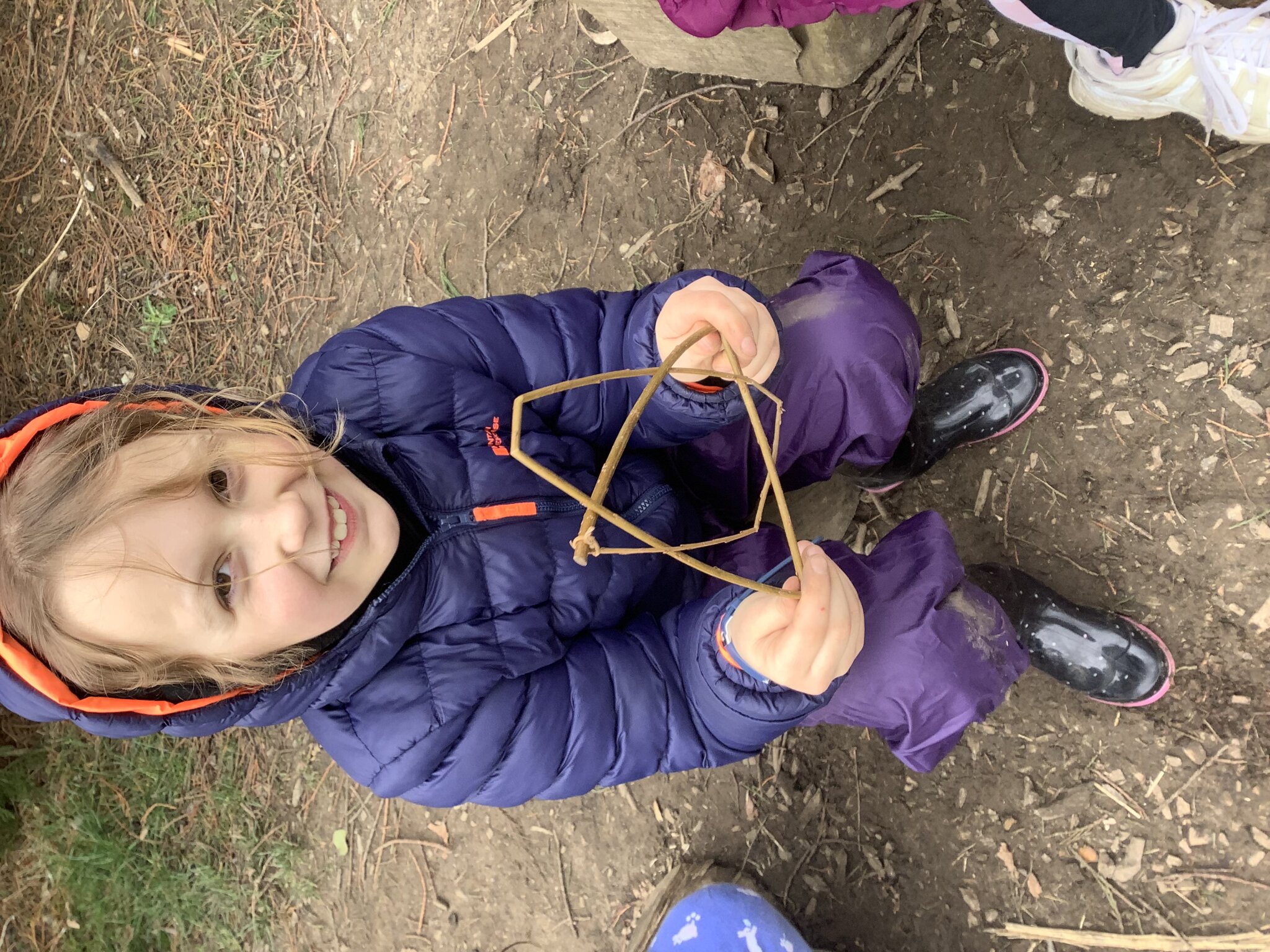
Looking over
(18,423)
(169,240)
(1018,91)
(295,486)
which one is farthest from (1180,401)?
(169,240)

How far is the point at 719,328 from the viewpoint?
4.24ft

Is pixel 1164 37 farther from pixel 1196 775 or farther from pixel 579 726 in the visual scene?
pixel 579 726

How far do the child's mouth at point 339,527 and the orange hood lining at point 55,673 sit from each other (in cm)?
28

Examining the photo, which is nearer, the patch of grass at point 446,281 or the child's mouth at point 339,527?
the child's mouth at point 339,527

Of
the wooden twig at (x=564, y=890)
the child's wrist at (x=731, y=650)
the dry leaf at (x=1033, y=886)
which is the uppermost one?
the child's wrist at (x=731, y=650)

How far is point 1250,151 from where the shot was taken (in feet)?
5.57

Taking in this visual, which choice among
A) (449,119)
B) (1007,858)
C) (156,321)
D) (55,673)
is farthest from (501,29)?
(1007,858)

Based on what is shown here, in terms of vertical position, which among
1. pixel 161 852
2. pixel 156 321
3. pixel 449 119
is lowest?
pixel 161 852

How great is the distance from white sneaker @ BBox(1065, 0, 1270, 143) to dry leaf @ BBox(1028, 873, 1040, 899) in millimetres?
1714

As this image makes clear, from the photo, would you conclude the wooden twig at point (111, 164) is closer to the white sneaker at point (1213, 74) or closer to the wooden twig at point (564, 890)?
the wooden twig at point (564, 890)

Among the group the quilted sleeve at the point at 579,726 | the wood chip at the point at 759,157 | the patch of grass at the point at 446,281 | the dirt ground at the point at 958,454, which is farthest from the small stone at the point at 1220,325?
the patch of grass at the point at 446,281

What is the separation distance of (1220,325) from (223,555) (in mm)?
2064

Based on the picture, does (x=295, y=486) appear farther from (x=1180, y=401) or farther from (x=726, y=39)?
(x=1180, y=401)

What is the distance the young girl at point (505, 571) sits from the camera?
47.3 inches
